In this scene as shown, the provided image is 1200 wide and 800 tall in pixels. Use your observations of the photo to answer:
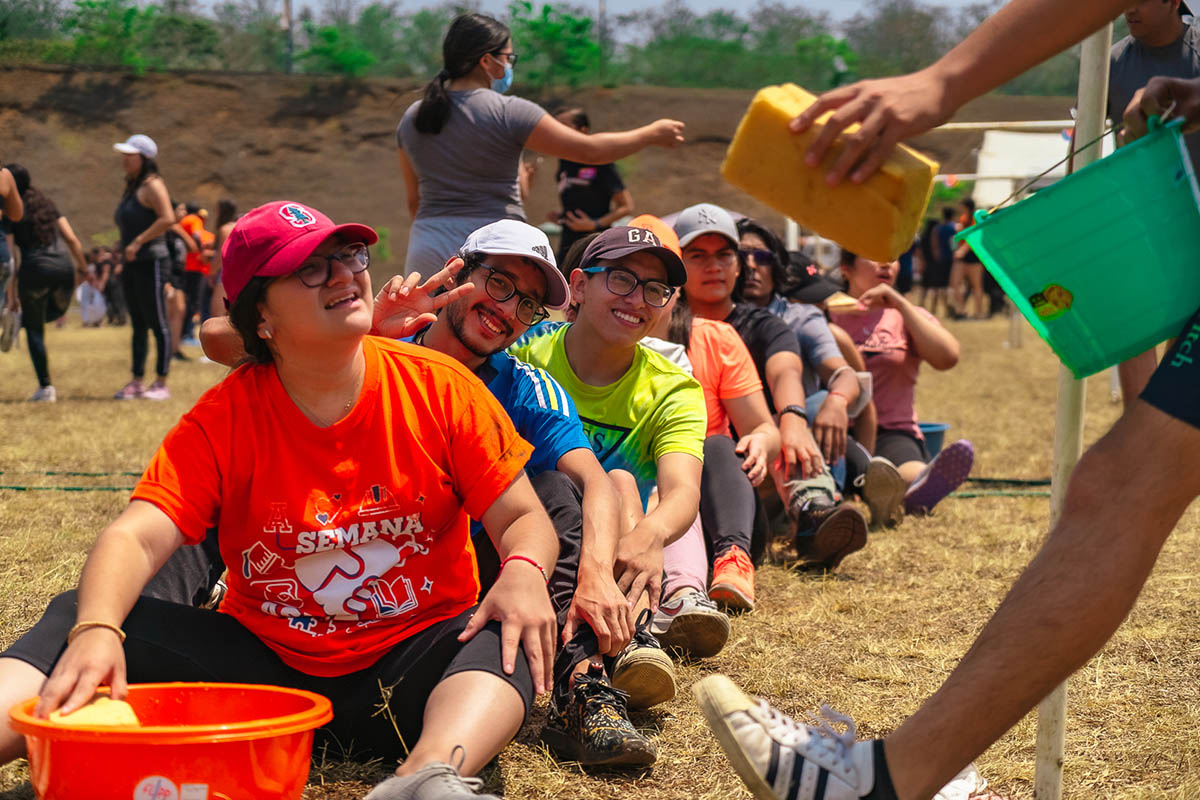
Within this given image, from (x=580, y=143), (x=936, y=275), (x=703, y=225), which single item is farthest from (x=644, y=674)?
(x=936, y=275)

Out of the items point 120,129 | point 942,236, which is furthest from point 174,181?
point 942,236

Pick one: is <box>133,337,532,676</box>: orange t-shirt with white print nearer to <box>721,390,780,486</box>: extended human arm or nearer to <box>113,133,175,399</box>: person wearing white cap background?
<box>721,390,780,486</box>: extended human arm

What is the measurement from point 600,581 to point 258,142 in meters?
28.3

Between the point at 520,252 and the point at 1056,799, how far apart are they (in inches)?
64.2

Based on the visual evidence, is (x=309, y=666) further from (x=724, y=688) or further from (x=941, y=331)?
(x=941, y=331)

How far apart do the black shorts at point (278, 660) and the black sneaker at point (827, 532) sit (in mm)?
2047

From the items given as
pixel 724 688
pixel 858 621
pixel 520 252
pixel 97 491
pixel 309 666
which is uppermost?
pixel 520 252

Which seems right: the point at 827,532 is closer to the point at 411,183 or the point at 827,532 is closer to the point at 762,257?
the point at 762,257

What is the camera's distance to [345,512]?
2.21 meters

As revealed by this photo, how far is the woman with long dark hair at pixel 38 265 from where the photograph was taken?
8.30m

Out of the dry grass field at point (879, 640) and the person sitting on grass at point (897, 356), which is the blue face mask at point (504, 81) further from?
the dry grass field at point (879, 640)

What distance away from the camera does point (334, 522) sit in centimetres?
221

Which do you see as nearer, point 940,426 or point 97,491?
point 97,491

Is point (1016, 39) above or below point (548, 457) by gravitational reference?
above
